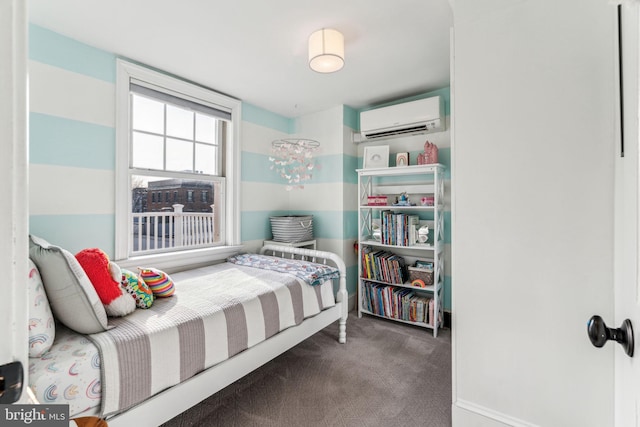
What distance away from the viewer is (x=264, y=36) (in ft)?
6.35

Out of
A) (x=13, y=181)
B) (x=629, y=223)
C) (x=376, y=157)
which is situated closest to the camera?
(x=13, y=181)

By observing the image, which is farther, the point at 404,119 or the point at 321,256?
the point at 404,119

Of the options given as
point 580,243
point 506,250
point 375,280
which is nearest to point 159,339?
point 506,250

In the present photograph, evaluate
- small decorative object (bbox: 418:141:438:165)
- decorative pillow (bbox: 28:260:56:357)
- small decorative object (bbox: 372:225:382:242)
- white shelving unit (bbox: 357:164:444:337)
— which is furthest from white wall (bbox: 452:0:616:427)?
decorative pillow (bbox: 28:260:56:357)

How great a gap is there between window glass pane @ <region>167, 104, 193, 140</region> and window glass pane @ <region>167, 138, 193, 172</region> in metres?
0.07

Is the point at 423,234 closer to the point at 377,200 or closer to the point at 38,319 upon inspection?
the point at 377,200

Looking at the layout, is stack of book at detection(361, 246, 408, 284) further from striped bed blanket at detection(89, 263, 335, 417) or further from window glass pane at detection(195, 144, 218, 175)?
window glass pane at detection(195, 144, 218, 175)

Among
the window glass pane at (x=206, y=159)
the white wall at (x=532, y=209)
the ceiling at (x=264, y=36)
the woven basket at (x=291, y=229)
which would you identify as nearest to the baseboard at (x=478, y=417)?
the white wall at (x=532, y=209)

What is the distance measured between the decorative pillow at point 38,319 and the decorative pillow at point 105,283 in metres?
0.24

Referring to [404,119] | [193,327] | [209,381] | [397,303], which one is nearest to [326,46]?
[404,119]

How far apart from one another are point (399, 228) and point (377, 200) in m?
0.38

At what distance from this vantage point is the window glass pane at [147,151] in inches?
93.9

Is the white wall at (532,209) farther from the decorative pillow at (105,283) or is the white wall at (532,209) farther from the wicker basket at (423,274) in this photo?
the decorative pillow at (105,283)

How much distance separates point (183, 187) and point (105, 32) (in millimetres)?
1276
